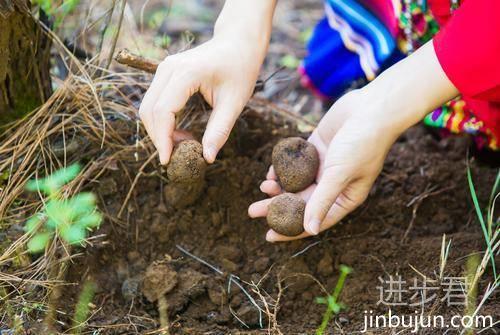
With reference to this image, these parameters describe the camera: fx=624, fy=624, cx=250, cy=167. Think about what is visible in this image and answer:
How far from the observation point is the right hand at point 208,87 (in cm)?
173

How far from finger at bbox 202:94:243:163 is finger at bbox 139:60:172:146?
0.16 meters

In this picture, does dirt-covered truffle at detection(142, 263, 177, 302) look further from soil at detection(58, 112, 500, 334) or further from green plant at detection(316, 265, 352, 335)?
green plant at detection(316, 265, 352, 335)

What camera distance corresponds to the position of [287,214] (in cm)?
177

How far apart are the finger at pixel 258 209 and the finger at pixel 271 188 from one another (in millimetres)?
63

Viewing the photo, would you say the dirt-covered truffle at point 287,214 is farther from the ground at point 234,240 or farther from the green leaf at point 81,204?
the green leaf at point 81,204

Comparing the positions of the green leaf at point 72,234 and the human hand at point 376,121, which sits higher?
the human hand at point 376,121

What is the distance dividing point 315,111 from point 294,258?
1.09 metres

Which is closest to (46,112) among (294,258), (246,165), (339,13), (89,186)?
(89,186)

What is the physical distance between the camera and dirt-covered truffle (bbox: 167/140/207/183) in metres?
1.75

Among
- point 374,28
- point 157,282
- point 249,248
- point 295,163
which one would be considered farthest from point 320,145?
point 157,282

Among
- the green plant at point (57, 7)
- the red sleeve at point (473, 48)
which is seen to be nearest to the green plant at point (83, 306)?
the green plant at point (57, 7)

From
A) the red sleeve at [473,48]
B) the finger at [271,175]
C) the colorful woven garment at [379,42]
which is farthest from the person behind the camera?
the colorful woven garment at [379,42]

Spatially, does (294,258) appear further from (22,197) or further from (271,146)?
(22,197)

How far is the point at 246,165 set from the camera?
6.99 ft
